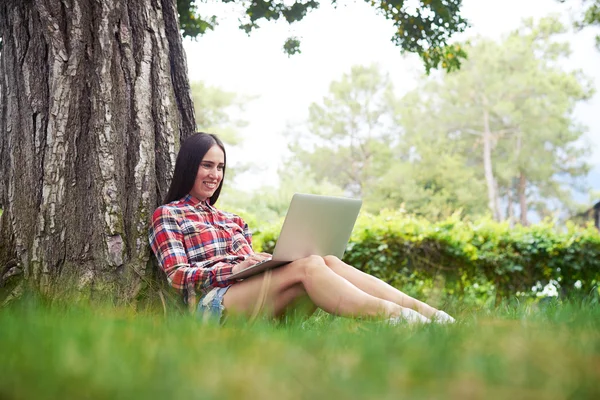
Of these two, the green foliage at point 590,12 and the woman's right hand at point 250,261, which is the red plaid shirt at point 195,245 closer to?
the woman's right hand at point 250,261

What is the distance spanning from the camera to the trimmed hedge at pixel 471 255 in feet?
20.5

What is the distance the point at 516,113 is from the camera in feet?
91.4

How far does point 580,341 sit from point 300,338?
0.81m

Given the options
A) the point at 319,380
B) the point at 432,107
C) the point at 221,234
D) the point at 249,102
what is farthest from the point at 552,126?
the point at 319,380

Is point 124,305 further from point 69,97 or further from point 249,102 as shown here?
point 249,102

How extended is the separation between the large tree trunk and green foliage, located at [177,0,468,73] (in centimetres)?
236

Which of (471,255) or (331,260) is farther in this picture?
(471,255)

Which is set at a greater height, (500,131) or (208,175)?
(500,131)

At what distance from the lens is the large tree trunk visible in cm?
326

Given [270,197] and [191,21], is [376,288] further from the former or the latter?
[270,197]

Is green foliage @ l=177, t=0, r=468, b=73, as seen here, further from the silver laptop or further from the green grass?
the green grass

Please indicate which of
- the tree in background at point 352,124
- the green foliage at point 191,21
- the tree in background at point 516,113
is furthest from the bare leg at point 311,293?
the tree in background at point 352,124

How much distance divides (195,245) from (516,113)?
1063 inches

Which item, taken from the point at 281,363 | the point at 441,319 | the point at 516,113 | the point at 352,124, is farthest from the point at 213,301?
the point at 352,124
